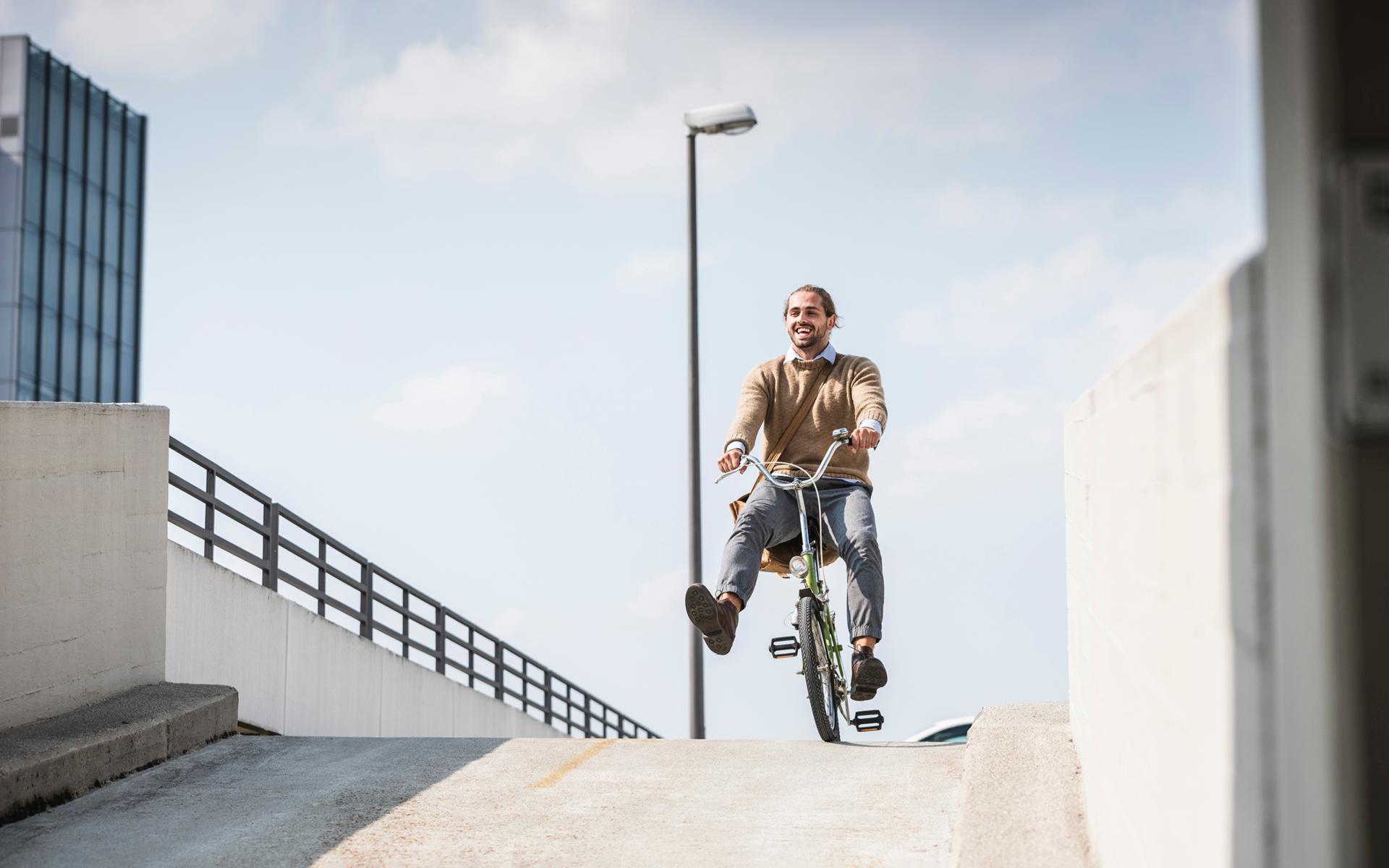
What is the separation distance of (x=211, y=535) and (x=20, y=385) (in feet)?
114

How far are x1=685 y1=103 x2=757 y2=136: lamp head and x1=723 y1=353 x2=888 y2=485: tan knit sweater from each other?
8.00m

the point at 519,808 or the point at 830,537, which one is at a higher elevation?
the point at 830,537

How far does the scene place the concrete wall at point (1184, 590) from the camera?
239 cm

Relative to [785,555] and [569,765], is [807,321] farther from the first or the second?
[569,765]

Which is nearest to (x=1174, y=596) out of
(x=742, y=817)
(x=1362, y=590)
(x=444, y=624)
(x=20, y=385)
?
(x=1362, y=590)

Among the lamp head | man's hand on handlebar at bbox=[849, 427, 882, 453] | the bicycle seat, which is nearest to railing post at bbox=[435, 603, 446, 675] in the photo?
the lamp head

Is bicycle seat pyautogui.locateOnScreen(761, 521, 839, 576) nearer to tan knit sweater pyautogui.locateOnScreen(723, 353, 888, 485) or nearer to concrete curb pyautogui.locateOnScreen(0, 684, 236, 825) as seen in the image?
tan knit sweater pyautogui.locateOnScreen(723, 353, 888, 485)

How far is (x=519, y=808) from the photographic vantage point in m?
6.34

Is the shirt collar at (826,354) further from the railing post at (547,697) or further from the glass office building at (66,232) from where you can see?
the glass office building at (66,232)

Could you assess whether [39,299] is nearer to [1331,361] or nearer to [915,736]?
[915,736]

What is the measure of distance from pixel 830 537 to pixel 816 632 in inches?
22.3

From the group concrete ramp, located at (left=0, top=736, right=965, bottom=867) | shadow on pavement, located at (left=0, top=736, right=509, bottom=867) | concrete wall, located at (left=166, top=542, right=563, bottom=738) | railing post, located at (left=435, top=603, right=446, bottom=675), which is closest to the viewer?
concrete ramp, located at (left=0, top=736, right=965, bottom=867)

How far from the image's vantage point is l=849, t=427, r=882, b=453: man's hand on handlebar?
7.25 metres

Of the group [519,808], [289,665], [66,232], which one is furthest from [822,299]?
[66,232]
